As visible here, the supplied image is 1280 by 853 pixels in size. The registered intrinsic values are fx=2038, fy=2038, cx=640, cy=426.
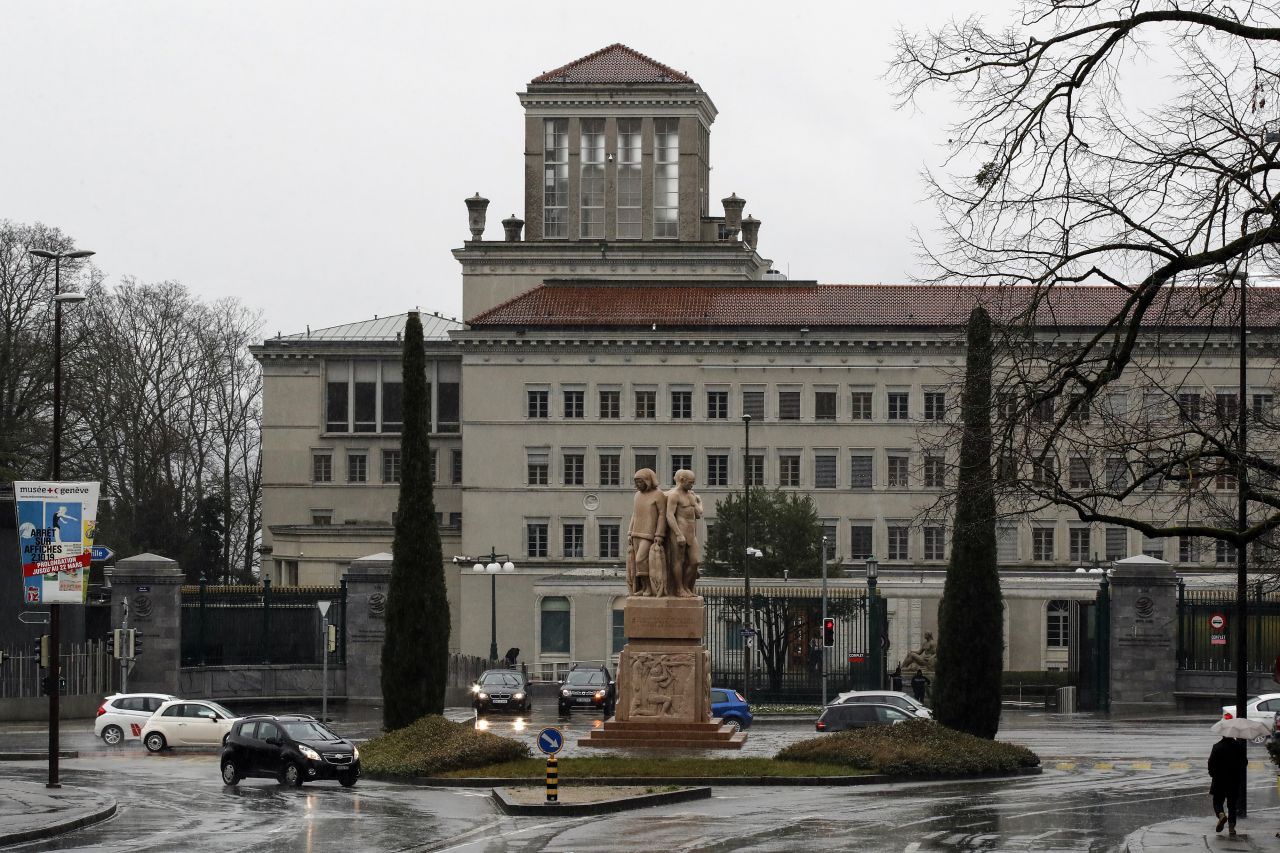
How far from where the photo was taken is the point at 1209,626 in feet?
174

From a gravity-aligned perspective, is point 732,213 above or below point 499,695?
above

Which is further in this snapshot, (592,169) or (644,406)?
(592,169)

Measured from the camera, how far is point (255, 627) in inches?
2066

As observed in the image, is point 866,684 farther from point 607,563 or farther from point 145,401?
point 145,401

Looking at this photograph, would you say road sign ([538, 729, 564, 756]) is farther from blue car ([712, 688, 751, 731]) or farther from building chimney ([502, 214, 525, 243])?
building chimney ([502, 214, 525, 243])

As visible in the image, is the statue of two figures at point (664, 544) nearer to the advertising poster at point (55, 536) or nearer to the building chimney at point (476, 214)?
the advertising poster at point (55, 536)

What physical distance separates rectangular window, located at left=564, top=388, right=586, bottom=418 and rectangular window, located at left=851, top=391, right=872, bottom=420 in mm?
11774

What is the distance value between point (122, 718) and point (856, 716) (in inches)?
A: 632

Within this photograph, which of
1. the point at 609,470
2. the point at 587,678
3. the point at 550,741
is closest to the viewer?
the point at 550,741

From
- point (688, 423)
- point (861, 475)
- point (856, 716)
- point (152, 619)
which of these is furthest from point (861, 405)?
point (856, 716)

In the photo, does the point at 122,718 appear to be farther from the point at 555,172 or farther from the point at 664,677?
the point at 555,172

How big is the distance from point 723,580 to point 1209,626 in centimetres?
2413

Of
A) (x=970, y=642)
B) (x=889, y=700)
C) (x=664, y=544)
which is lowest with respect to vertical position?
(x=889, y=700)

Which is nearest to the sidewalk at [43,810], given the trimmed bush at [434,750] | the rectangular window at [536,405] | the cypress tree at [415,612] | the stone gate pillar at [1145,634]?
the trimmed bush at [434,750]
